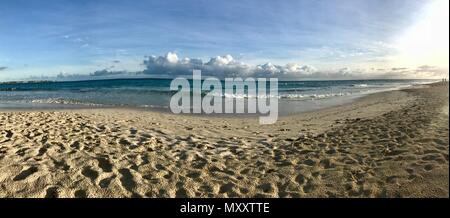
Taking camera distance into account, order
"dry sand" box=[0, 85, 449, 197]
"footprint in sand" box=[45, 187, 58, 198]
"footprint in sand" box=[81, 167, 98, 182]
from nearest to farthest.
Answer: "footprint in sand" box=[45, 187, 58, 198], "dry sand" box=[0, 85, 449, 197], "footprint in sand" box=[81, 167, 98, 182]

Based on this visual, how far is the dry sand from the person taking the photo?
5199 millimetres

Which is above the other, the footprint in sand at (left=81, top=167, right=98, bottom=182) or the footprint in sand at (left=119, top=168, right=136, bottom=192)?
the footprint in sand at (left=81, top=167, right=98, bottom=182)

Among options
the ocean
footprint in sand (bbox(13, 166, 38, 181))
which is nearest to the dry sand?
footprint in sand (bbox(13, 166, 38, 181))

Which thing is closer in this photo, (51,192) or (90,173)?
(51,192)

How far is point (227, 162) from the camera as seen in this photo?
6953 millimetres

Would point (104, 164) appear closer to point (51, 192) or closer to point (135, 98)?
point (51, 192)

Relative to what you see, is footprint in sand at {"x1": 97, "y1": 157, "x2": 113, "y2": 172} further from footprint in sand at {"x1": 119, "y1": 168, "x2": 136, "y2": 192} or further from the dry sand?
footprint in sand at {"x1": 119, "y1": 168, "x2": 136, "y2": 192}

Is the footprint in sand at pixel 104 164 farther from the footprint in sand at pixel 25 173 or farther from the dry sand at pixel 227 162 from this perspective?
the footprint in sand at pixel 25 173

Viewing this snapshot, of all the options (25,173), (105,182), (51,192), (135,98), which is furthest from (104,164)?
(135,98)
